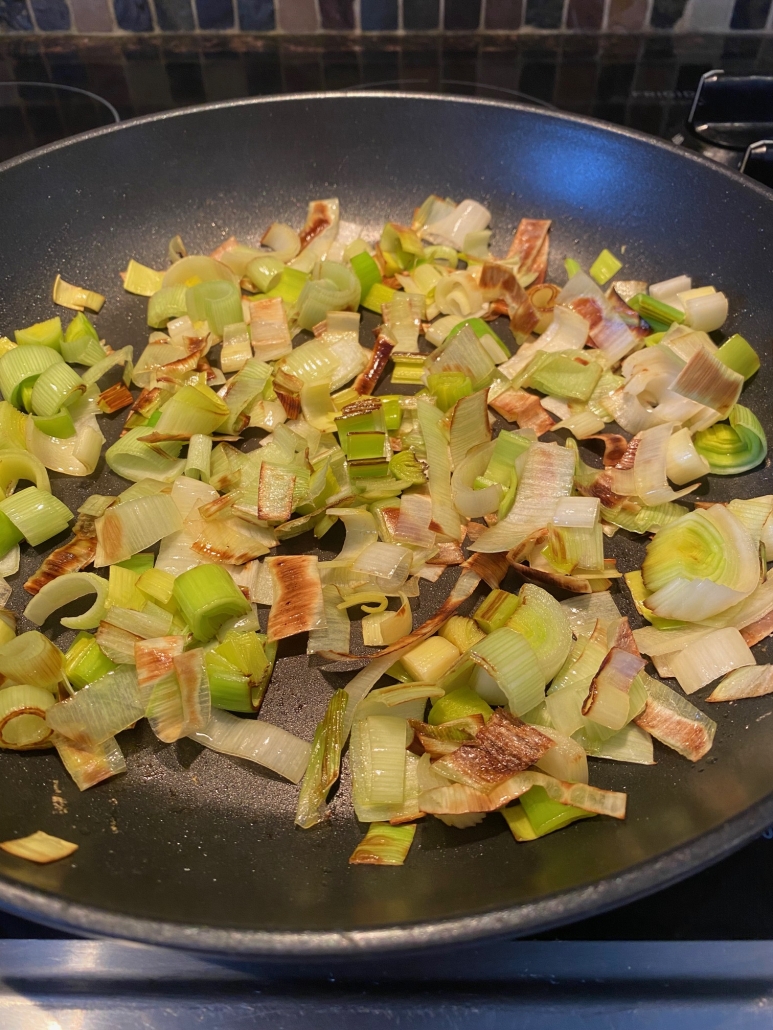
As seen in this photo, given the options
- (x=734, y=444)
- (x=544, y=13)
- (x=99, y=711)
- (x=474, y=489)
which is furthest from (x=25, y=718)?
(x=544, y=13)

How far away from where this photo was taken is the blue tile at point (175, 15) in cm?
195

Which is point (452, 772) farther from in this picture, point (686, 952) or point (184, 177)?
point (184, 177)

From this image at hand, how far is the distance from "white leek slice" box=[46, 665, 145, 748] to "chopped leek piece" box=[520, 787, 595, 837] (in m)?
0.46

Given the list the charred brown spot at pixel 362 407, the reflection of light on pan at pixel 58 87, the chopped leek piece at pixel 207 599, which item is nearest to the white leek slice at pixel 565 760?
the chopped leek piece at pixel 207 599

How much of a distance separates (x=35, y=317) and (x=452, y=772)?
1.10m

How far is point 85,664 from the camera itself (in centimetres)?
90

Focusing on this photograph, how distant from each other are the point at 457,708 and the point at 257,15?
195 cm

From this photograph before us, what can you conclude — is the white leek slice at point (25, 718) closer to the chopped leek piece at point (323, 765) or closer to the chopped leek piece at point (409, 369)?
the chopped leek piece at point (323, 765)

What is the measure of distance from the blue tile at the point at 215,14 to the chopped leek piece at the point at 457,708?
6.40 feet

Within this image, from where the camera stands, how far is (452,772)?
2.57 feet

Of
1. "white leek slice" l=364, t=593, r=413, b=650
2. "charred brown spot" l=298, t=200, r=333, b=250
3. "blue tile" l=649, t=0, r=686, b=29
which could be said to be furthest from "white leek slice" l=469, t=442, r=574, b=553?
"blue tile" l=649, t=0, r=686, b=29

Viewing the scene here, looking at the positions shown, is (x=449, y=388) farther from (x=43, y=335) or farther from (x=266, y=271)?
(x=43, y=335)

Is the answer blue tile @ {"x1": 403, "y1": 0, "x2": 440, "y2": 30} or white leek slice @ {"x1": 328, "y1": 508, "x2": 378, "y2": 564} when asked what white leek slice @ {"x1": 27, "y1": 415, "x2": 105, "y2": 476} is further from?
blue tile @ {"x1": 403, "y1": 0, "x2": 440, "y2": 30}

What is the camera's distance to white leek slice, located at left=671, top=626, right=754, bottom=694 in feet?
2.92
